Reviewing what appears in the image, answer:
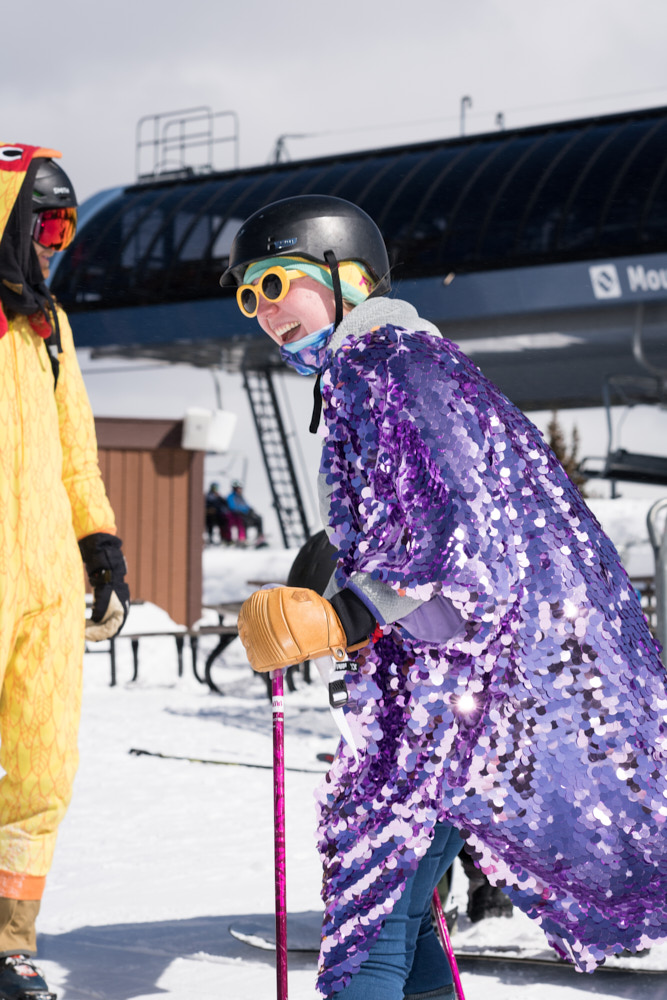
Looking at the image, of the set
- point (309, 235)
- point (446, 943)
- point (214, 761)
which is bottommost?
point (214, 761)

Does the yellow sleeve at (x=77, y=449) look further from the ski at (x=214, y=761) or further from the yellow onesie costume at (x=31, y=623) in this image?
the ski at (x=214, y=761)

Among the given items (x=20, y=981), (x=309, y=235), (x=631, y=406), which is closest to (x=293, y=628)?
(x=309, y=235)

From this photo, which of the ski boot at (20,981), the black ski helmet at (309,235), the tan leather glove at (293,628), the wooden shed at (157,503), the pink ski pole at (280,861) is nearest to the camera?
the tan leather glove at (293,628)

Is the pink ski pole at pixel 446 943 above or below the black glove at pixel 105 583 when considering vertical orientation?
below

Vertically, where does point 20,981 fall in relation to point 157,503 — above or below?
below

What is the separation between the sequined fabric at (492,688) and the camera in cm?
150

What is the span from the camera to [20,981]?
96.7 inches

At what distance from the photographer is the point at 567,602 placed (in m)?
1.53

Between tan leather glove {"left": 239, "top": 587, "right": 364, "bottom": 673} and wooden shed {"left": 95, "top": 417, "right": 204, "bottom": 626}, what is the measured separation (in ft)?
36.8

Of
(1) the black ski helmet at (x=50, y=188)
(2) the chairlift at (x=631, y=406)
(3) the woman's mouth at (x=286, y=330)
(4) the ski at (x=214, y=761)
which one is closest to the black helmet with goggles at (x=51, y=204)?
(1) the black ski helmet at (x=50, y=188)

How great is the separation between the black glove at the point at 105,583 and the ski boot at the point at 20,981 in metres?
0.69

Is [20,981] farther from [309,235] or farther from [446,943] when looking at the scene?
[309,235]

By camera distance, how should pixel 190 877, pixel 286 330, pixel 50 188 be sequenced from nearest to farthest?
pixel 286 330 → pixel 50 188 → pixel 190 877

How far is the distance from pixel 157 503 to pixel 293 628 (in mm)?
11391
